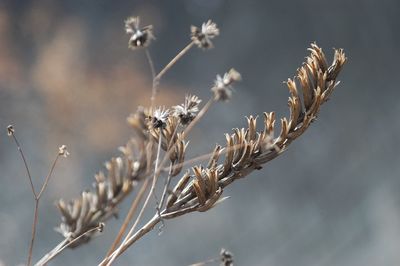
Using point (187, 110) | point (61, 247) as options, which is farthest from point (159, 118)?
point (61, 247)

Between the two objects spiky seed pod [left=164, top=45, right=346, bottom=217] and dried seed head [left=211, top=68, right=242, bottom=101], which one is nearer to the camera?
dried seed head [left=211, top=68, right=242, bottom=101]

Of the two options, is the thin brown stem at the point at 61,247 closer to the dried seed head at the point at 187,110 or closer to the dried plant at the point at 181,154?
the dried plant at the point at 181,154

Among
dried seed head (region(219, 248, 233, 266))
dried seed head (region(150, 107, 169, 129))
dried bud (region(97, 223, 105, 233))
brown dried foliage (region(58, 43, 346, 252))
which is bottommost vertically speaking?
dried seed head (region(219, 248, 233, 266))

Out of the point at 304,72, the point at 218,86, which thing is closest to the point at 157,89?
the point at 218,86

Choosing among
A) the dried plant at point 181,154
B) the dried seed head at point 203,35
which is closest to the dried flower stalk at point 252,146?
the dried plant at point 181,154

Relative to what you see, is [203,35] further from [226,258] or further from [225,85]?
[226,258]

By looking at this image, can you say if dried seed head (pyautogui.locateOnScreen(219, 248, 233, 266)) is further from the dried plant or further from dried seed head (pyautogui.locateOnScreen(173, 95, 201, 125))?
dried seed head (pyautogui.locateOnScreen(173, 95, 201, 125))

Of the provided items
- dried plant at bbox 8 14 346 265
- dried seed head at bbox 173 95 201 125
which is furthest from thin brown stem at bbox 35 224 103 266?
dried seed head at bbox 173 95 201 125
